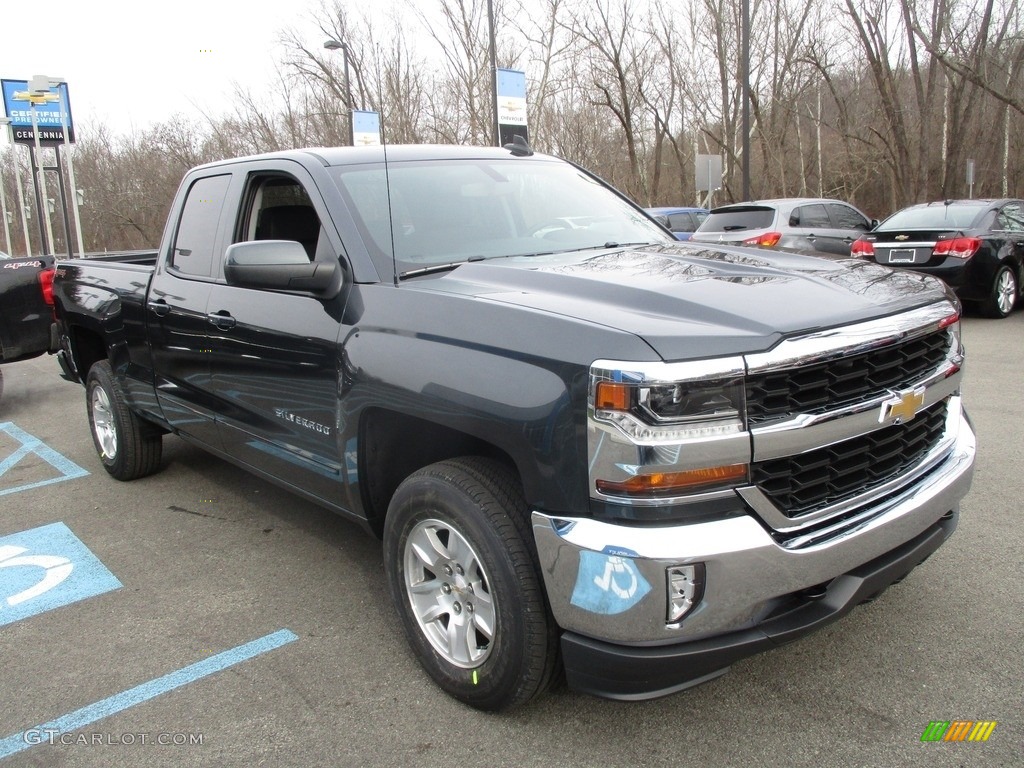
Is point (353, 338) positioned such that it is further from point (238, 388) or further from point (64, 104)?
point (64, 104)

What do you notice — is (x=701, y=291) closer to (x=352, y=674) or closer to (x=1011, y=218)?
(x=352, y=674)

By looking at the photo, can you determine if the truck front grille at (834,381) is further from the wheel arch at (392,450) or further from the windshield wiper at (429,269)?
the windshield wiper at (429,269)

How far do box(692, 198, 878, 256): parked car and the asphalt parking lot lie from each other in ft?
25.6

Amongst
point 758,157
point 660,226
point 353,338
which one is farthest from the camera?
point 758,157

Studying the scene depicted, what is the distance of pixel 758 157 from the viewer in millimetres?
38656

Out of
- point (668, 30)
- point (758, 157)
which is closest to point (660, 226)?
Result: point (668, 30)

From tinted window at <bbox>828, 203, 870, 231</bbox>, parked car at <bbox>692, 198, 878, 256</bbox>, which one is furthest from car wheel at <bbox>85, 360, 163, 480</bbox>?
tinted window at <bbox>828, 203, 870, 231</bbox>

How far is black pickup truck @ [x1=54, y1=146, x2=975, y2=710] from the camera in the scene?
2.18m

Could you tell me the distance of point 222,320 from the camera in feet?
12.5

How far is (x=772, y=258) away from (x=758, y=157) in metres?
38.3

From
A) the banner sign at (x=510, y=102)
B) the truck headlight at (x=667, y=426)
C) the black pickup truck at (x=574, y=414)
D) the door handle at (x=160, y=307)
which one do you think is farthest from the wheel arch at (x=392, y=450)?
the banner sign at (x=510, y=102)

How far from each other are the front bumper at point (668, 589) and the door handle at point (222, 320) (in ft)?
6.75

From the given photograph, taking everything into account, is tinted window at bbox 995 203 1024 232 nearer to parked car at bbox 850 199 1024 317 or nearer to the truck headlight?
parked car at bbox 850 199 1024 317

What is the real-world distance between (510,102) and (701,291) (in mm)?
15354
